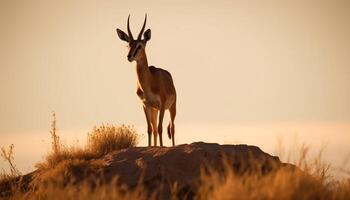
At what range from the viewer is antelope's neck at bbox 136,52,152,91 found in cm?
1598

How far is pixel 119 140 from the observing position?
16.6 meters

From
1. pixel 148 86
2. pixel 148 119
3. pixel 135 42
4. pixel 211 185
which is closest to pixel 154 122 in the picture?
pixel 148 119

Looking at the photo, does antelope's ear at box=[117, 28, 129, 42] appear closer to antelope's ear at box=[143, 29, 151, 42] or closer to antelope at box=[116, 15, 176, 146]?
antelope at box=[116, 15, 176, 146]

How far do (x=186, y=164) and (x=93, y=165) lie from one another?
2127mm

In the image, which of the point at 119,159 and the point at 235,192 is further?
the point at 119,159

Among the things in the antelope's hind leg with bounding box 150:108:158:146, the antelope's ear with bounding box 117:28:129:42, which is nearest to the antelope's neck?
the antelope's ear with bounding box 117:28:129:42

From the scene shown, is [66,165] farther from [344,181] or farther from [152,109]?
[344,181]

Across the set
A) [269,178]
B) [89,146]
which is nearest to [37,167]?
[89,146]

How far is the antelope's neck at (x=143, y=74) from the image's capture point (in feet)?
52.4

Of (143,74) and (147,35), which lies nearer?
(143,74)

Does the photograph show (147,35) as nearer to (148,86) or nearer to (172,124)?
(148,86)

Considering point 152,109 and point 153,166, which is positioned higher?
point 152,109

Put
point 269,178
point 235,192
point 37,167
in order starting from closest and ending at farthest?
point 235,192 → point 269,178 → point 37,167

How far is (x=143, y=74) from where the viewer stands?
1600 centimetres
